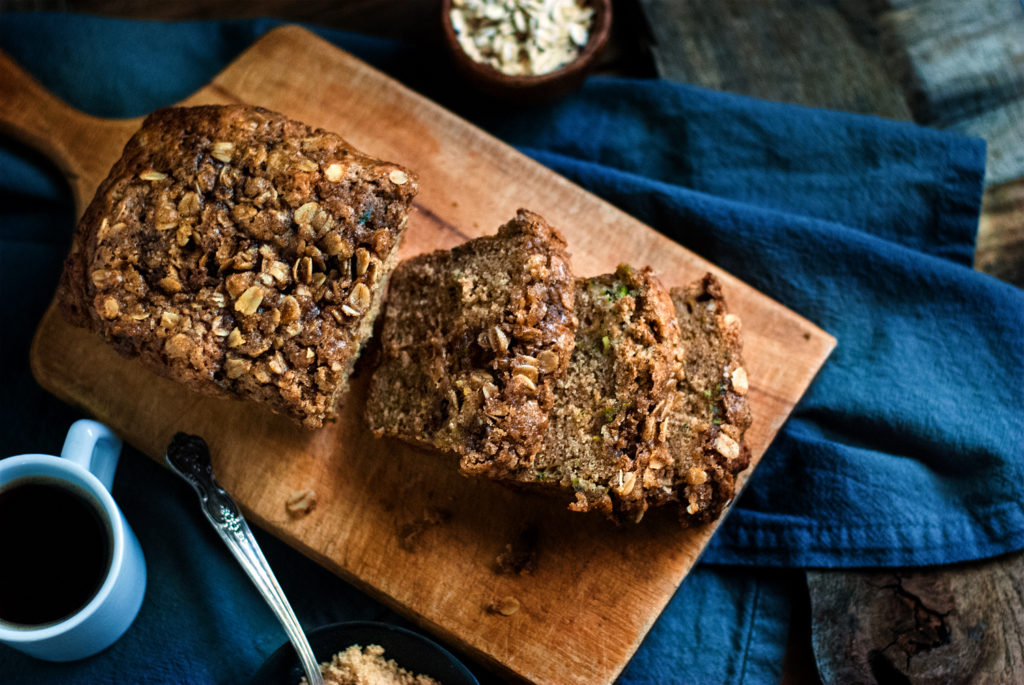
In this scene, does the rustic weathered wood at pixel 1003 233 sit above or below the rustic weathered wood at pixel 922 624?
above

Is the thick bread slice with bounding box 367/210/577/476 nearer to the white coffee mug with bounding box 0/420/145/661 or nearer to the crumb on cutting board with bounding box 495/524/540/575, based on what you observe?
the crumb on cutting board with bounding box 495/524/540/575

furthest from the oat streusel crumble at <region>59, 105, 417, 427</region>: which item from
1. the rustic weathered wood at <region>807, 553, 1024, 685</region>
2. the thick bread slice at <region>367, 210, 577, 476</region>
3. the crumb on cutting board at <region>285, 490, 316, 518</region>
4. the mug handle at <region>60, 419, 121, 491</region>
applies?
the rustic weathered wood at <region>807, 553, 1024, 685</region>

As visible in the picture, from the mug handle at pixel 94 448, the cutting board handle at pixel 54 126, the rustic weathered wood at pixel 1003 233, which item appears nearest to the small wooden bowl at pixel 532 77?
the cutting board handle at pixel 54 126

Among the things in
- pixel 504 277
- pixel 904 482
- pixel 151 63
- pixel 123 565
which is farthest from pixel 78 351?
pixel 904 482

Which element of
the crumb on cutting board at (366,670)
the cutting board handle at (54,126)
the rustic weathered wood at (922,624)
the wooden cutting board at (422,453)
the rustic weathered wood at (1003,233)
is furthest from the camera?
the rustic weathered wood at (1003,233)

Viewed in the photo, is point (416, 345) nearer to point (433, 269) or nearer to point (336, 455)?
point (433, 269)

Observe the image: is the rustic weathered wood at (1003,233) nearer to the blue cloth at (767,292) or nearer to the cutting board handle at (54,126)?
the blue cloth at (767,292)
